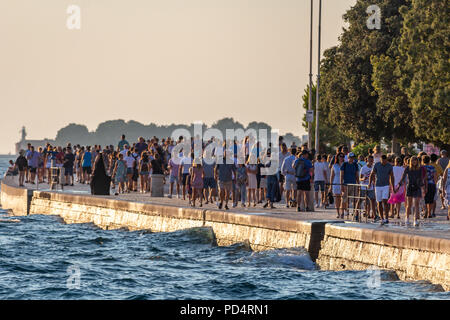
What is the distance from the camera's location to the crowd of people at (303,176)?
72.9ft

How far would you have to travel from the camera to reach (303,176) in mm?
25391

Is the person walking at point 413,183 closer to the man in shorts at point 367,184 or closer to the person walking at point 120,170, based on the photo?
the man in shorts at point 367,184

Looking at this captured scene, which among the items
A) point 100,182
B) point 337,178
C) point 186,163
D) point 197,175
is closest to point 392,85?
point 100,182

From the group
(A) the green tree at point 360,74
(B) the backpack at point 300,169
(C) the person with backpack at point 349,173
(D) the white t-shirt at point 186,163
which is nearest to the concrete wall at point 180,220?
(D) the white t-shirt at point 186,163

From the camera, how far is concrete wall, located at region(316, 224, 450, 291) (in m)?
16.8

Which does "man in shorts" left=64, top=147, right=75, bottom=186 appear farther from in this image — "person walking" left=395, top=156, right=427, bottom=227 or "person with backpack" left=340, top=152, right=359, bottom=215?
"person walking" left=395, top=156, right=427, bottom=227

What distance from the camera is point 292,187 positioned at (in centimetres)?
2781

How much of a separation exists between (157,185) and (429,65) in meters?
19.9

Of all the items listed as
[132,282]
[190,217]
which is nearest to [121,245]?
[190,217]

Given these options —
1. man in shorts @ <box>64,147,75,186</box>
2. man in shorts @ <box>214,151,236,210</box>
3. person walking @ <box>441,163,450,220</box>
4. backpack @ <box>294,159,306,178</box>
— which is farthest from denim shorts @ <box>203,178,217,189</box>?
man in shorts @ <box>64,147,75,186</box>

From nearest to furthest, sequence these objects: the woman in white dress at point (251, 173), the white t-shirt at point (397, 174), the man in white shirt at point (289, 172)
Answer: the white t-shirt at point (397, 174), the man in white shirt at point (289, 172), the woman in white dress at point (251, 173)

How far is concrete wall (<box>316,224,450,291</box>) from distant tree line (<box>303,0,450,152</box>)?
88.5 ft
